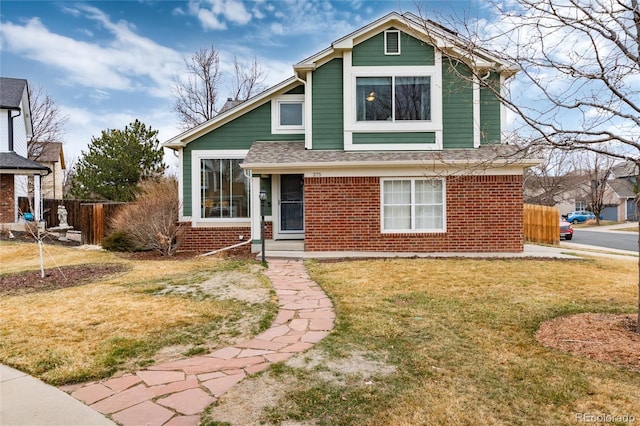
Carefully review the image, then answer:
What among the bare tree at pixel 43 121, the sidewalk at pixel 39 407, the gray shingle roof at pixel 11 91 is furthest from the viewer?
the bare tree at pixel 43 121

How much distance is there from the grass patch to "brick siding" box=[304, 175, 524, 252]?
3.41m

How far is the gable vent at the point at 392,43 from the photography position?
11.3m

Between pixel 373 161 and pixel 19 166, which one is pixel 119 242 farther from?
pixel 373 161

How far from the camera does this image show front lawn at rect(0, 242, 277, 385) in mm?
3877

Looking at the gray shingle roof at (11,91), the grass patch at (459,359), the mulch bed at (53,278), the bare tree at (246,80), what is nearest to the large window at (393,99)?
the grass patch at (459,359)

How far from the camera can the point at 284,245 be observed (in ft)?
37.9

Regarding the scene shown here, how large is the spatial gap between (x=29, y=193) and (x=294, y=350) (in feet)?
64.7

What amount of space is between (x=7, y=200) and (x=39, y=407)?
18389 mm

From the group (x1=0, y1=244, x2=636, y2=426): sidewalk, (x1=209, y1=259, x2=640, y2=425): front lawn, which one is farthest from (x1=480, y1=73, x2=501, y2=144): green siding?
(x1=0, y1=244, x2=636, y2=426): sidewalk

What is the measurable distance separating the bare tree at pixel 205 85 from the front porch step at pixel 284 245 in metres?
18.1

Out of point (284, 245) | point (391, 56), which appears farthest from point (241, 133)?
point (391, 56)

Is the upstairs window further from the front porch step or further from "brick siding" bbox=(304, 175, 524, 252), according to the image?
the front porch step

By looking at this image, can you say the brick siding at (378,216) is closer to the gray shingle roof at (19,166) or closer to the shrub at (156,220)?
the shrub at (156,220)

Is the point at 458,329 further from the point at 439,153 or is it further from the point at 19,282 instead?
the point at 19,282
